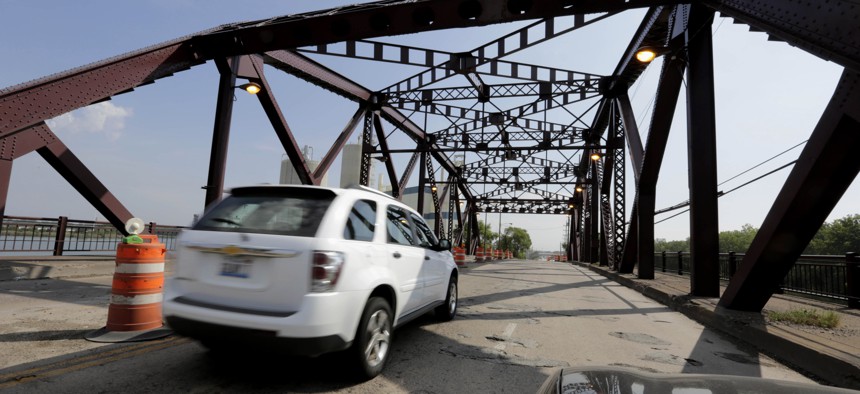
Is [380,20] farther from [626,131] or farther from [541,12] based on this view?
[626,131]

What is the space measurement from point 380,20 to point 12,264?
9690 mm

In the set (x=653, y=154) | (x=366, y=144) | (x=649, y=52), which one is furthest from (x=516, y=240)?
(x=649, y=52)

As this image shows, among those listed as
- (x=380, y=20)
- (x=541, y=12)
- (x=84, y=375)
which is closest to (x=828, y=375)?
(x=84, y=375)

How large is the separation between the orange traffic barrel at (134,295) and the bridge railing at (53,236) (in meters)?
8.30

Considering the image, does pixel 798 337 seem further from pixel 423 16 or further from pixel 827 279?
pixel 423 16

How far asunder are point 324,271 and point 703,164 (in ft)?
26.8

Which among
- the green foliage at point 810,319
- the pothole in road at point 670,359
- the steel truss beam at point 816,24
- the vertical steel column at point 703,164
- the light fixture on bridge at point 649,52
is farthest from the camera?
the light fixture on bridge at point 649,52

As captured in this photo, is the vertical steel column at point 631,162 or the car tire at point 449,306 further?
the vertical steel column at point 631,162

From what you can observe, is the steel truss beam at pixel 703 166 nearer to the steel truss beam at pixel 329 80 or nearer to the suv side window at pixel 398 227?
the suv side window at pixel 398 227

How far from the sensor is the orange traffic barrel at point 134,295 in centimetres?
491

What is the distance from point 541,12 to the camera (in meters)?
9.19

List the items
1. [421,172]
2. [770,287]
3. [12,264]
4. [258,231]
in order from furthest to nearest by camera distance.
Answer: [421,172] < [12,264] < [770,287] < [258,231]

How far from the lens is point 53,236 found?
12.1 meters

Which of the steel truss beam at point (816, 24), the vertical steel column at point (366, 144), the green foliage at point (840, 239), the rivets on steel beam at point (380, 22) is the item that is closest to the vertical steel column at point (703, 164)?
the steel truss beam at point (816, 24)
